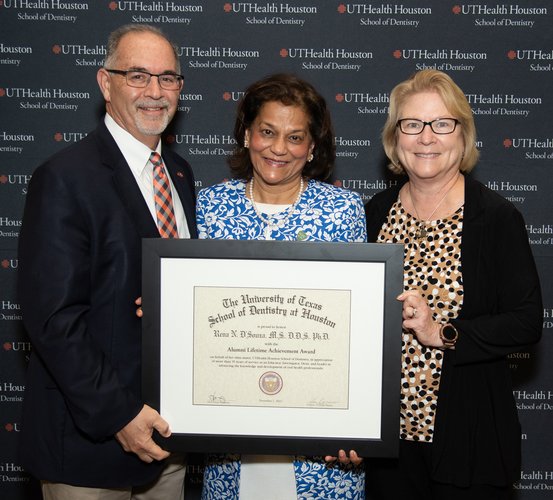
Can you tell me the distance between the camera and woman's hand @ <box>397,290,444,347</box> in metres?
1.80

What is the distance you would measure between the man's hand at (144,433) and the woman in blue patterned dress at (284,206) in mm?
375

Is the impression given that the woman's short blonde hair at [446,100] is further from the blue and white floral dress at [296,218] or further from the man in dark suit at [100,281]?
the man in dark suit at [100,281]

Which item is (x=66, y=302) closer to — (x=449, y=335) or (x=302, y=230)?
(x=302, y=230)

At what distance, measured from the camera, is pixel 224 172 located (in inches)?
120

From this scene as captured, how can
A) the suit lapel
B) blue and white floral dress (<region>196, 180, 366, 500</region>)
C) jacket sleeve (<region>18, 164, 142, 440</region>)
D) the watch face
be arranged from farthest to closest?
blue and white floral dress (<region>196, 180, 366, 500</region>) → the watch face → the suit lapel → jacket sleeve (<region>18, 164, 142, 440</region>)

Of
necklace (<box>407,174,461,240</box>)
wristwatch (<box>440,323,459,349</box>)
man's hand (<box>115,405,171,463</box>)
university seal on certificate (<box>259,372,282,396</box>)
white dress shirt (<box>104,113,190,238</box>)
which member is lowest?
man's hand (<box>115,405,171,463</box>)

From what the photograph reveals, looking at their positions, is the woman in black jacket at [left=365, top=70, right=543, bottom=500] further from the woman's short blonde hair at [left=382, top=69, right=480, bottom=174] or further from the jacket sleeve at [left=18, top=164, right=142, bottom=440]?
the jacket sleeve at [left=18, top=164, right=142, bottom=440]

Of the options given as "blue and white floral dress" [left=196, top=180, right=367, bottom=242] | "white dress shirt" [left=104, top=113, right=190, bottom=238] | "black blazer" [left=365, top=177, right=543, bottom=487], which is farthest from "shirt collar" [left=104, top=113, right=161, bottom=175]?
"black blazer" [left=365, top=177, right=543, bottom=487]

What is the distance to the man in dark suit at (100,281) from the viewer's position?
167cm

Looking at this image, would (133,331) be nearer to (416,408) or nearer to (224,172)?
(416,408)

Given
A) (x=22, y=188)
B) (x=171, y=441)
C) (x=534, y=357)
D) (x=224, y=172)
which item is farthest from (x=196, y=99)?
(x=534, y=357)

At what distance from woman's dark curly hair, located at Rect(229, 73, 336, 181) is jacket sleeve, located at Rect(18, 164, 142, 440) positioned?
2.32 feet

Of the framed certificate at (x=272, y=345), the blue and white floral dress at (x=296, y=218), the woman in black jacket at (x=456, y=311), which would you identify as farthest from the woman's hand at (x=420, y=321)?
the blue and white floral dress at (x=296, y=218)

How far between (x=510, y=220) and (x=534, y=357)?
4.72 feet
